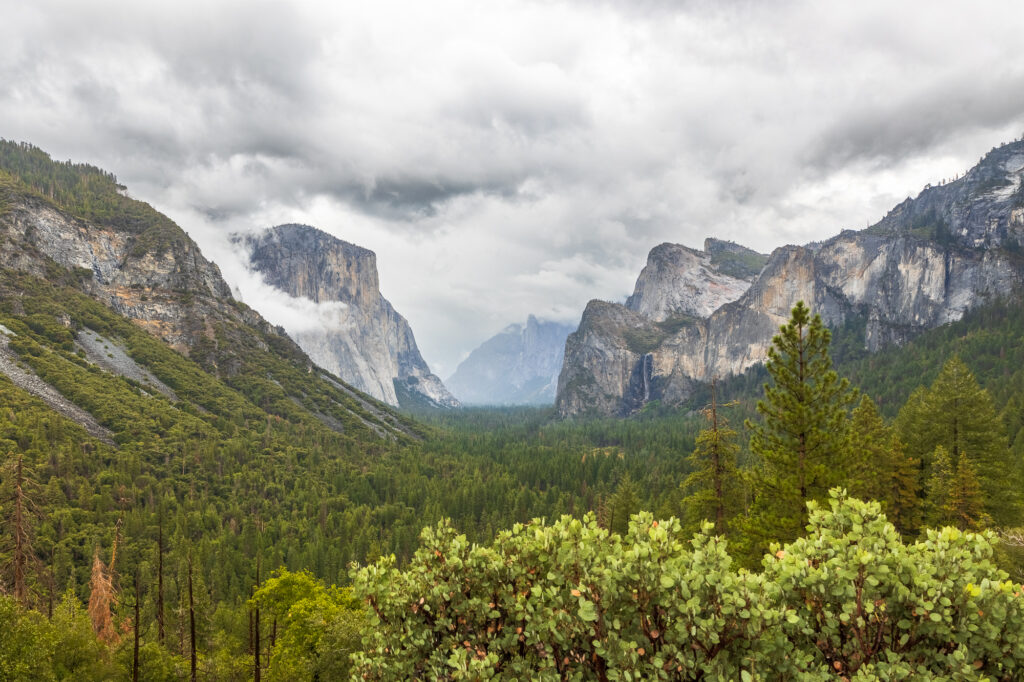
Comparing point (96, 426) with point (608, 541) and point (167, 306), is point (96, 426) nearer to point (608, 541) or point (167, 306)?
point (167, 306)

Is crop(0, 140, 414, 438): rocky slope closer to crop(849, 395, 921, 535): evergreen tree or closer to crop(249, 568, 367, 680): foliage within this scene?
crop(249, 568, 367, 680): foliage

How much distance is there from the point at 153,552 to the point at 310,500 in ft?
105

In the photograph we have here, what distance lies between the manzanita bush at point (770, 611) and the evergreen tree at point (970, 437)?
121ft

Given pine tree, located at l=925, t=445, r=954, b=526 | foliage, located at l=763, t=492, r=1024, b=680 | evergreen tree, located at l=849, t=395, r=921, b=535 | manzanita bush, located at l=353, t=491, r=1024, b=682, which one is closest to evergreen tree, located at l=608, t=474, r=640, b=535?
evergreen tree, located at l=849, t=395, r=921, b=535

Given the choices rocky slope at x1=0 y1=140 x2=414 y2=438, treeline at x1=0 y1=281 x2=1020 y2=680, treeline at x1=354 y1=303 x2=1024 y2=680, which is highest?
rocky slope at x1=0 y1=140 x2=414 y2=438

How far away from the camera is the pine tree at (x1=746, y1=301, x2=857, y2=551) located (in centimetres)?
2095

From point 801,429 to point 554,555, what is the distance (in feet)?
61.4

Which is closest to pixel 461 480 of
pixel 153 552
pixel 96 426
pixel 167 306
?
pixel 153 552

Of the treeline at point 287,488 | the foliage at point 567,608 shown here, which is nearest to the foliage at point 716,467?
the treeline at point 287,488

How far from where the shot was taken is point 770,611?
18.6ft

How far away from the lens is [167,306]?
19438cm

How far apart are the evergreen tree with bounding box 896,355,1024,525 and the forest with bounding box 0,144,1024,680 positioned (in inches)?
7.1

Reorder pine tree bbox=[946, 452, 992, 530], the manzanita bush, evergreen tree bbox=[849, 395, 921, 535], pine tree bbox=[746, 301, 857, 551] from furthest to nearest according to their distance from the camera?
evergreen tree bbox=[849, 395, 921, 535]
pine tree bbox=[946, 452, 992, 530]
pine tree bbox=[746, 301, 857, 551]
the manzanita bush

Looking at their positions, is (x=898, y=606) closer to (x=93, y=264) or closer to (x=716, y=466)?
(x=716, y=466)
